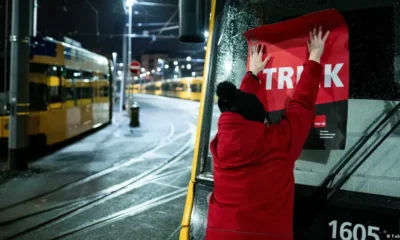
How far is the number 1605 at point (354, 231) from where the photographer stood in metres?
2.22

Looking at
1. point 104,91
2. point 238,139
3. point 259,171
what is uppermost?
point 104,91

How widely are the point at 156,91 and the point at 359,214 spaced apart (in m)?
65.5

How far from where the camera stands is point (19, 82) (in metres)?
9.38

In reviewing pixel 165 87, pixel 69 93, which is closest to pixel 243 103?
pixel 69 93

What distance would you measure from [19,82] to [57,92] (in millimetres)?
2759

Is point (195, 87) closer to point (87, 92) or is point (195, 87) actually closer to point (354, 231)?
point (87, 92)

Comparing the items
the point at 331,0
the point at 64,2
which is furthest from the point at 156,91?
the point at 331,0

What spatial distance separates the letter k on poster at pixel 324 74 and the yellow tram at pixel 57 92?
8.93m

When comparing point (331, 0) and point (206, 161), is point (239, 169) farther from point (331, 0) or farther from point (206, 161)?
point (331, 0)

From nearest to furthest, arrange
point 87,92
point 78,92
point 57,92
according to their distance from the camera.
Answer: point 57,92 < point 78,92 < point 87,92

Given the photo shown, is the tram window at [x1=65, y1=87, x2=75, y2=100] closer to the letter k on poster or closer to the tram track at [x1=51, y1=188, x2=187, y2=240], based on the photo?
the tram track at [x1=51, y1=188, x2=187, y2=240]

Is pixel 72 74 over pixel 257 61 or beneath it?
over

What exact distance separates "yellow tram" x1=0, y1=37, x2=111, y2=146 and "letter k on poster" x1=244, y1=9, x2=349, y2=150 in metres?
8.93

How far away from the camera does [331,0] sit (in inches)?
105
